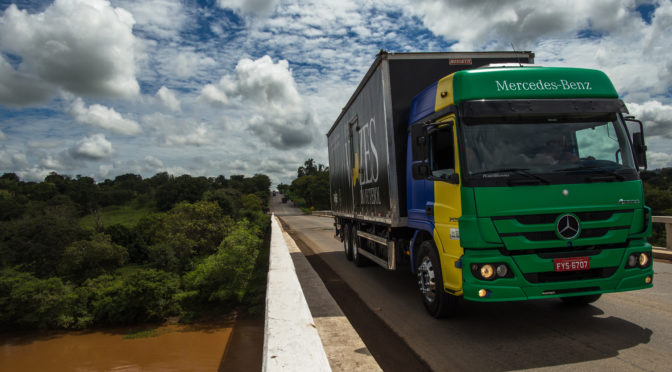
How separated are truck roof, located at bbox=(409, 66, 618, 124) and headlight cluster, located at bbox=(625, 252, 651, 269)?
1851mm

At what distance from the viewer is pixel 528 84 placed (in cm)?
492

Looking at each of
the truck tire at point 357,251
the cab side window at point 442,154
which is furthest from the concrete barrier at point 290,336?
the truck tire at point 357,251

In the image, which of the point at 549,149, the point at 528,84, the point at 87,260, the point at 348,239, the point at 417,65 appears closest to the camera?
the point at 549,149

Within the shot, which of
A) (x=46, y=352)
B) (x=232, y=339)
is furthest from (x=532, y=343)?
(x=46, y=352)

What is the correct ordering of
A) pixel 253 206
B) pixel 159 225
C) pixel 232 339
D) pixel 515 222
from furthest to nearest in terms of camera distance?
pixel 253 206
pixel 159 225
pixel 232 339
pixel 515 222

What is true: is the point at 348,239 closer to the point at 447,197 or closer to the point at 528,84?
the point at 447,197

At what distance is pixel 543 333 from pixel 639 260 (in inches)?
51.3

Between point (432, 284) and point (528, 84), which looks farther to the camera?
point (432, 284)

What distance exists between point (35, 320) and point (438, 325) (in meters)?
22.3

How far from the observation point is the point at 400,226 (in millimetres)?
6727

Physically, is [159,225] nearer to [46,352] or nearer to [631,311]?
[46,352]

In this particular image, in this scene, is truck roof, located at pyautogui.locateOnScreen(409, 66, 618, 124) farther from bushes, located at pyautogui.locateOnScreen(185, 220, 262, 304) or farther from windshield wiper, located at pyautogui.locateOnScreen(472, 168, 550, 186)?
bushes, located at pyautogui.locateOnScreen(185, 220, 262, 304)

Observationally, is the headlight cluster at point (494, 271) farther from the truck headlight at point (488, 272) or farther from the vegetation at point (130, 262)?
the vegetation at point (130, 262)

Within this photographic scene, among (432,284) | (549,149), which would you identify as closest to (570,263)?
(549,149)
